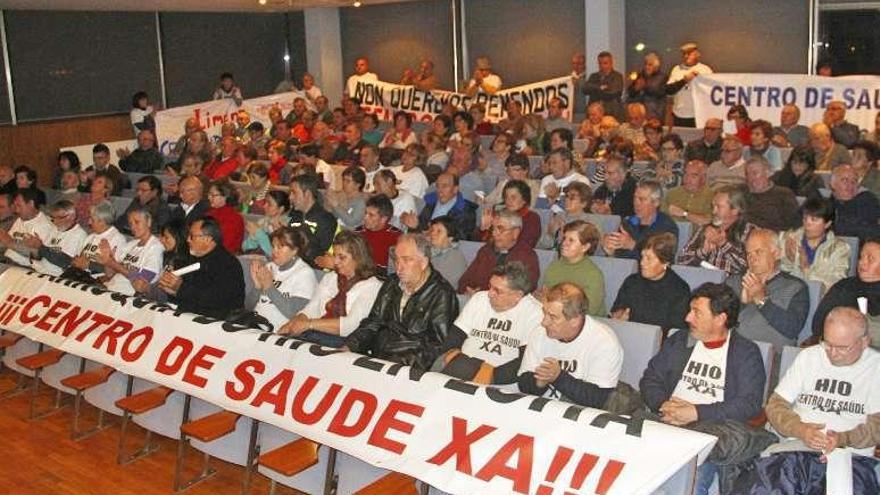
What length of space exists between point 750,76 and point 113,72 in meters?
9.05

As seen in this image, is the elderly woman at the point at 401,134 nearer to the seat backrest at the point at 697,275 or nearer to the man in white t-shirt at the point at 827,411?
the seat backrest at the point at 697,275

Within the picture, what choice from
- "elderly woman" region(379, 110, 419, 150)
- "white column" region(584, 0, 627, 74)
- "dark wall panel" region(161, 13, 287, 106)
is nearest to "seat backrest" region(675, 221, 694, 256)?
→ "elderly woman" region(379, 110, 419, 150)

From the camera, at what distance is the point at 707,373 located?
4.03 meters

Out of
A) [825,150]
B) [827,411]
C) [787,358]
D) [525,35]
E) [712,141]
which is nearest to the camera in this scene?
[827,411]

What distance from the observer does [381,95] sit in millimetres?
13953

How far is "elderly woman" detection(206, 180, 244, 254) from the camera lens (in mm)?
7398

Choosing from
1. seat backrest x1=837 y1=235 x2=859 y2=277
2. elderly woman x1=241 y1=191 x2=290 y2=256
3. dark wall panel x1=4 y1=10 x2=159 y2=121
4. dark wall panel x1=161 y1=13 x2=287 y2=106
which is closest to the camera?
seat backrest x1=837 y1=235 x2=859 y2=277

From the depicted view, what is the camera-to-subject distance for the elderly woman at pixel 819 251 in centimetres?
548

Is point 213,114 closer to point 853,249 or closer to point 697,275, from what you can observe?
point 697,275

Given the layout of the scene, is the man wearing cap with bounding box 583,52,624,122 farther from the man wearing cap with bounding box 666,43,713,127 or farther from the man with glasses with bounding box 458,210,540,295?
the man with glasses with bounding box 458,210,540,295

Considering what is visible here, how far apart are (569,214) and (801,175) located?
211 cm

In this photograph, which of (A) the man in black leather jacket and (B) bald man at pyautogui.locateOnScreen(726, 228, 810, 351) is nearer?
(B) bald man at pyautogui.locateOnScreen(726, 228, 810, 351)

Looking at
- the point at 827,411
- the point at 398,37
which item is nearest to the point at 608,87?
the point at 398,37

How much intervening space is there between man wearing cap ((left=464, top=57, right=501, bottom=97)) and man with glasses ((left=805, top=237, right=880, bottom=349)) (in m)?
8.28
